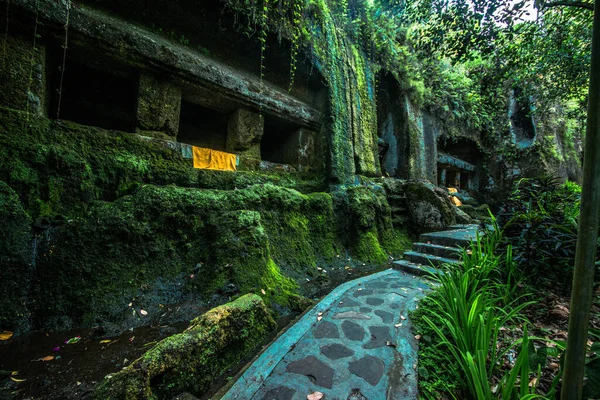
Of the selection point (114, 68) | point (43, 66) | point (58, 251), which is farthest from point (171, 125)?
point (58, 251)

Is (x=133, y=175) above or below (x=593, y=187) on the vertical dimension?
above

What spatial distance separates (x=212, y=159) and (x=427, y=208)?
6.51m

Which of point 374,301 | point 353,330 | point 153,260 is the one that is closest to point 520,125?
point 374,301

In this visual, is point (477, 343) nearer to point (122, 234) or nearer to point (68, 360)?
point (68, 360)

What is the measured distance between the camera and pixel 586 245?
3.10ft

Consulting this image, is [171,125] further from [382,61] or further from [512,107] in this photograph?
[512,107]

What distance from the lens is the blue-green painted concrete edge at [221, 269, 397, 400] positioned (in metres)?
1.86

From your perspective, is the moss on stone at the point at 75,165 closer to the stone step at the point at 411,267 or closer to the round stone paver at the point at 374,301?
the round stone paver at the point at 374,301

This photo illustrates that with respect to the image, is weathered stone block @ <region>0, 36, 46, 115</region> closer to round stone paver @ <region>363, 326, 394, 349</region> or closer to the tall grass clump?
round stone paver @ <region>363, 326, 394, 349</region>

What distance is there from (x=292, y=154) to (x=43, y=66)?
17.9 feet

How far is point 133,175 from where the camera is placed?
4.20 meters

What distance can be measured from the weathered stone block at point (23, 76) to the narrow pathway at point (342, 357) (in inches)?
201

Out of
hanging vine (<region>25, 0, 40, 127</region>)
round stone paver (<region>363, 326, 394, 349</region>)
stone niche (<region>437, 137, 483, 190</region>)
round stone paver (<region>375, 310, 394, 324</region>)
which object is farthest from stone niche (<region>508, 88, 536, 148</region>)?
hanging vine (<region>25, 0, 40, 127</region>)

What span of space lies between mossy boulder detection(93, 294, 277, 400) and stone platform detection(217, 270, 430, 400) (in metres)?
0.35
